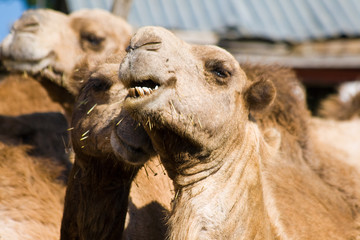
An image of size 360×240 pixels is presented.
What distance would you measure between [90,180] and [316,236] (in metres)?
1.39

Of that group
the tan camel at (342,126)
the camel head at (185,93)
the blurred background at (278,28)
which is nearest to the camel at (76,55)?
the camel head at (185,93)

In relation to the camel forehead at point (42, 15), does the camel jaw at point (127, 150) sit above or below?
below

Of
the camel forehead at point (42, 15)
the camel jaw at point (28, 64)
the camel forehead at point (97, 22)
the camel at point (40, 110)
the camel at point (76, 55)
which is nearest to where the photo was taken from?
the camel at point (76, 55)

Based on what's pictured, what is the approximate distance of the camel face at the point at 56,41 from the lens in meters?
4.52

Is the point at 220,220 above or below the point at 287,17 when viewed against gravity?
below

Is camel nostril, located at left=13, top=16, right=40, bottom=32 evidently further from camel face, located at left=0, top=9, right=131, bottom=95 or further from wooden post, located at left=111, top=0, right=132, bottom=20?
wooden post, located at left=111, top=0, right=132, bottom=20

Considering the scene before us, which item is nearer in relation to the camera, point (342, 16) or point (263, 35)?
point (263, 35)

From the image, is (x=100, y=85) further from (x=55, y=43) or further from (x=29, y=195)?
(x=55, y=43)

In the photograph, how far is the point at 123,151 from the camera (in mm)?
2674

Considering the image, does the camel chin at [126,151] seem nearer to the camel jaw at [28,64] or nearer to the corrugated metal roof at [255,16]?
the camel jaw at [28,64]

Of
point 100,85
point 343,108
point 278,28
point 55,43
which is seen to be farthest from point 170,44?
point 278,28

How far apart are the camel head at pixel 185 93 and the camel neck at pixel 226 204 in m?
0.15

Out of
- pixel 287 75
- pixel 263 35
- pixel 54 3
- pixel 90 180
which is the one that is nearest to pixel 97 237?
pixel 90 180

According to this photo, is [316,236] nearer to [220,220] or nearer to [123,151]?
[220,220]
